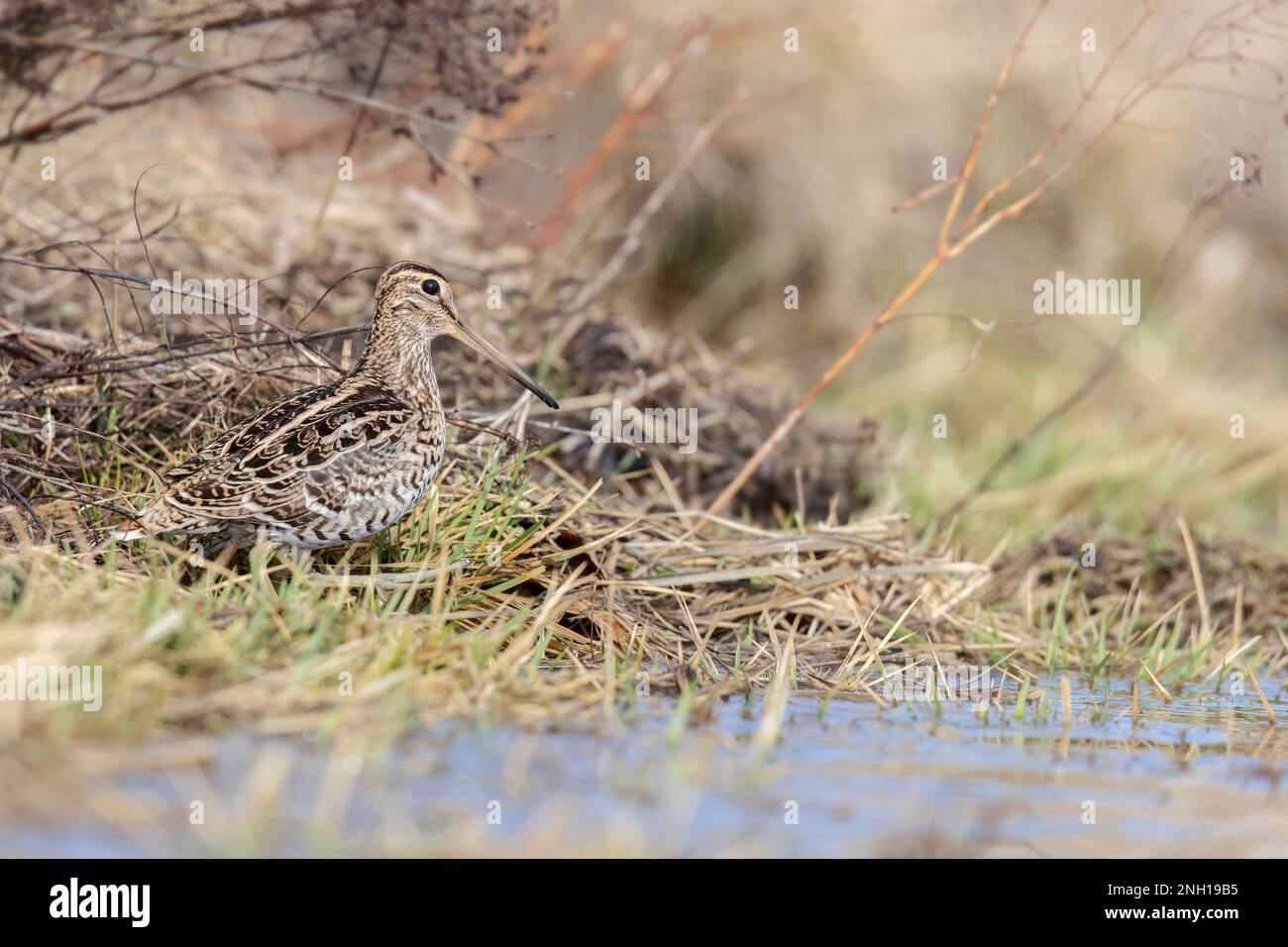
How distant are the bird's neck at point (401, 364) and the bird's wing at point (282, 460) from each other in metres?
0.21

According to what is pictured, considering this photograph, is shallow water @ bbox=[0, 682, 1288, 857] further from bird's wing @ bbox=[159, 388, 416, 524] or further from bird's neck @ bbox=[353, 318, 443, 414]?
bird's neck @ bbox=[353, 318, 443, 414]

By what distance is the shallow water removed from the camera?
10.3ft

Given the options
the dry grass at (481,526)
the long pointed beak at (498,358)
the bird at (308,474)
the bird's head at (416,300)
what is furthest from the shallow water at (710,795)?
the bird's head at (416,300)

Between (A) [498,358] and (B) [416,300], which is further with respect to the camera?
(A) [498,358]

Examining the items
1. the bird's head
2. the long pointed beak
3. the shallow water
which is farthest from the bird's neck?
the shallow water

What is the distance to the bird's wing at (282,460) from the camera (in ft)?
15.1

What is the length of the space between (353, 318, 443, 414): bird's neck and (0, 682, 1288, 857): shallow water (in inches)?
51.7

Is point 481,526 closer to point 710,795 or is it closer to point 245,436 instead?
point 245,436

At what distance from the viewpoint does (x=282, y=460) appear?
4.66 metres

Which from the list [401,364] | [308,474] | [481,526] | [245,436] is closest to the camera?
[308,474]

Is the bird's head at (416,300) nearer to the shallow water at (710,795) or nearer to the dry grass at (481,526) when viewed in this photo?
Result: the dry grass at (481,526)

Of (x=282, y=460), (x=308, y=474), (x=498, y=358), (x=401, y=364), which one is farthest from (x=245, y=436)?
(x=498, y=358)

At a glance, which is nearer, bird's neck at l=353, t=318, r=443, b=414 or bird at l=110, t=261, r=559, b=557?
bird at l=110, t=261, r=559, b=557

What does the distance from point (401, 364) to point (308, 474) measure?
2.20ft
